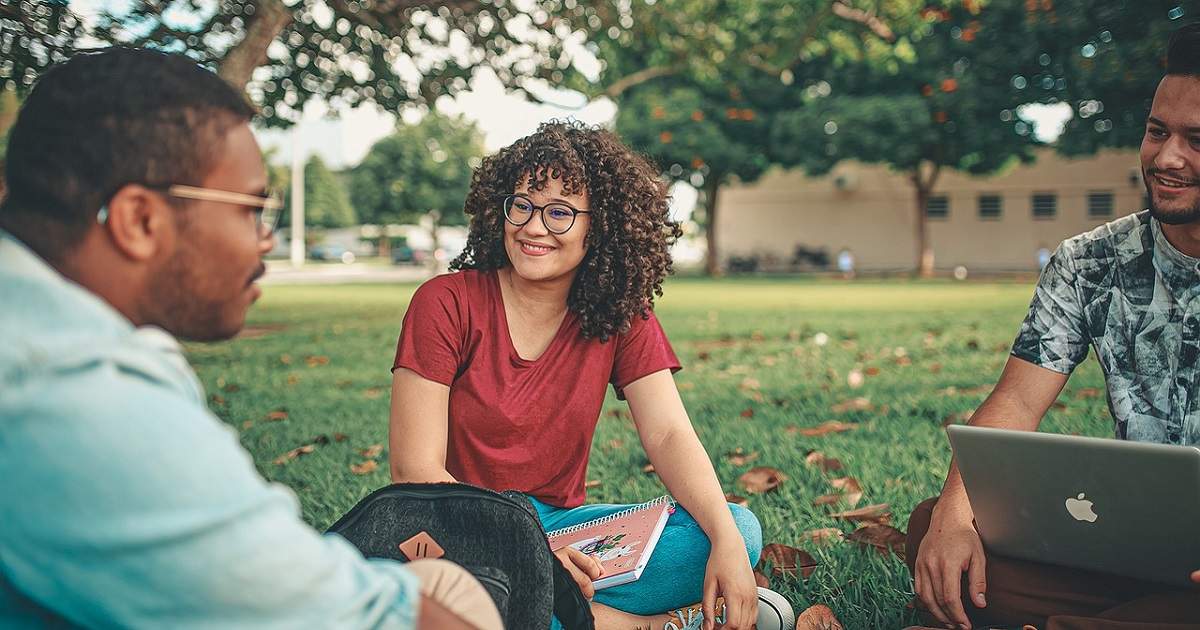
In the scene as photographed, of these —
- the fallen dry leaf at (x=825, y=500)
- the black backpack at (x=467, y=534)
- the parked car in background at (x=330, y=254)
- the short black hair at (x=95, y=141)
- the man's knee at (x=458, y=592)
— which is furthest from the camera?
the parked car in background at (x=330, y=254)

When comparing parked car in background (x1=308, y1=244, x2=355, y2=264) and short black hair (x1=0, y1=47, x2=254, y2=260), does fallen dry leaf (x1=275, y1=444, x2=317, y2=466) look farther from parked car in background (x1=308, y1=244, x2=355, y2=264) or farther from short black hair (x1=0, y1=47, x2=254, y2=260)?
parked car in background (x1=308, y1=244, x2=355, y2=264)

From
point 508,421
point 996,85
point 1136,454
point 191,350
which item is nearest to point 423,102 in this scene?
point 191,350

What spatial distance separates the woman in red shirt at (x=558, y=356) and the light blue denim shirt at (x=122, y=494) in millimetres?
1313

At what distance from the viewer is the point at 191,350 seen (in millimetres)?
9578

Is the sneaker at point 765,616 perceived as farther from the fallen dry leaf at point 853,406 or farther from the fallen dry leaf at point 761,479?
the fallen dry leaf at point 853,406

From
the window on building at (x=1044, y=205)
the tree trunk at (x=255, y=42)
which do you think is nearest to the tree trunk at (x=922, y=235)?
the window on building at (x=1044, y=205)

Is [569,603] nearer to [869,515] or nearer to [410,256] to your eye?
[869,515]

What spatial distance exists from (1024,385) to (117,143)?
230cm

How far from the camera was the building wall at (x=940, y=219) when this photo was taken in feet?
117

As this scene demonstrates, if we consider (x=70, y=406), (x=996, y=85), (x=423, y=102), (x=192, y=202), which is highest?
(x=996, y=85)

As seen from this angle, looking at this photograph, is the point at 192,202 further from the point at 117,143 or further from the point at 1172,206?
the point at 1172,206

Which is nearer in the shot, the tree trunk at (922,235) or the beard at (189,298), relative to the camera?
the beard at (189,298)

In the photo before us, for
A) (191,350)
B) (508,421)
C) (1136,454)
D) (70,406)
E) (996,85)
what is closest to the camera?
(70,406)

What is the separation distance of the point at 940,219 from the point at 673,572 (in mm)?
37328
